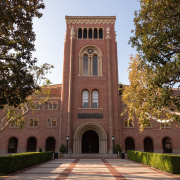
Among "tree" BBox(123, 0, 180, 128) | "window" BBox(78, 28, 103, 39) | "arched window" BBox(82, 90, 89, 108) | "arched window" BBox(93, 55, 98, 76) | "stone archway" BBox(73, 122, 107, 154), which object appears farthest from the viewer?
"window" BBox(78, 28, 103, 39)

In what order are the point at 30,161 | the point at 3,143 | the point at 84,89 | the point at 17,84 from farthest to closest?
the point at 3,143 → the point at 84,89 → the point at 30,161 → the point at 17,84

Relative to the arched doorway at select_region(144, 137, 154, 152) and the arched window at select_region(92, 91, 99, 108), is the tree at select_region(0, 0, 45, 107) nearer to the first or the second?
the arched window at select_region(92, 91, 99, 108)

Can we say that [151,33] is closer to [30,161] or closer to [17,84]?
[17,84]

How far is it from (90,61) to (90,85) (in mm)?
4254

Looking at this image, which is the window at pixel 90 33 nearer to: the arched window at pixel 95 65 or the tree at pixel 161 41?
the arched window at pixel 95 65

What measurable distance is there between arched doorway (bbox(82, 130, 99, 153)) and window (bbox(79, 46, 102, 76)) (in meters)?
9.64

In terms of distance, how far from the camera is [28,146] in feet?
109

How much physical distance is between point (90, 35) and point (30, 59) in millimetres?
22564

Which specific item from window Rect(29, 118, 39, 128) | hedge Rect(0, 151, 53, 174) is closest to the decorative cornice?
window Rect(29, 118, 39, 128)

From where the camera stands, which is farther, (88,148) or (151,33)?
(88,148)

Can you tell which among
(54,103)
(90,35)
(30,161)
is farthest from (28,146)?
(90,35)

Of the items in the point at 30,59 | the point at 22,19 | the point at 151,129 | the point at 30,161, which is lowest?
the point at 30,161

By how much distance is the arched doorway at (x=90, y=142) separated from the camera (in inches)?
1188

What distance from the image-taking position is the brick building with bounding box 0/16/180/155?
27.4 metres
